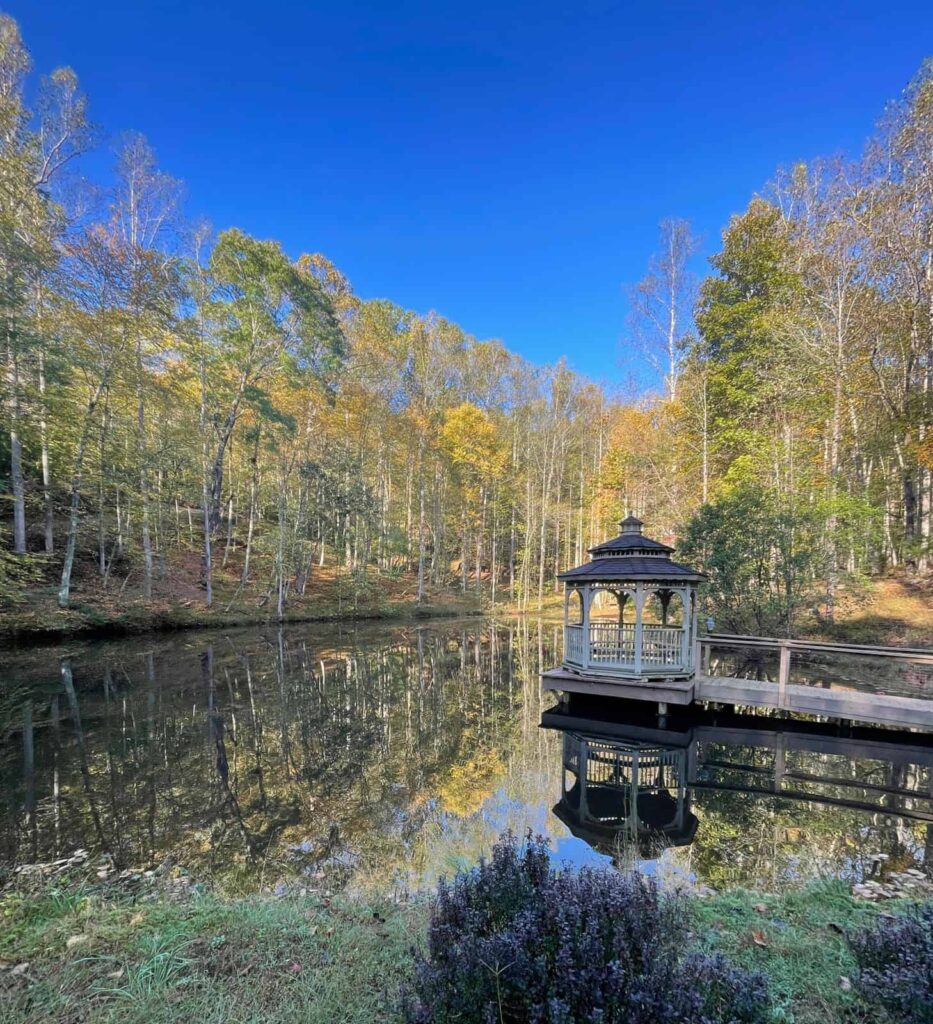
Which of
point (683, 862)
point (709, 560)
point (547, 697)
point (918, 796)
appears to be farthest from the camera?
point (709, 560)

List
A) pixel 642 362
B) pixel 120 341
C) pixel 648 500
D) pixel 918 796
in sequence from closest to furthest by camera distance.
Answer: pixel 918 796 < pixel 120 341 < pixel 642 362 < pixel 648 500

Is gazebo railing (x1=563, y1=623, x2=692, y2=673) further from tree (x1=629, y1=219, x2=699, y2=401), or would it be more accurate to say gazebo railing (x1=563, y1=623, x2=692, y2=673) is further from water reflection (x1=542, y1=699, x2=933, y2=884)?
tree (x1=629, y1=219, x2=699, y2=401)

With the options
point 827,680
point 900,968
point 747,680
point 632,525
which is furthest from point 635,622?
point 900,968

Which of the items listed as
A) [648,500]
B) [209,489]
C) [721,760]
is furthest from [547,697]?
[209,489]

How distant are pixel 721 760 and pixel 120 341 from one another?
1791 centimetres

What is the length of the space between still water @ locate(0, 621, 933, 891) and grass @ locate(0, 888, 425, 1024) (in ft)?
2.85

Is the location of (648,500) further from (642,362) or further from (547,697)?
(547,697)

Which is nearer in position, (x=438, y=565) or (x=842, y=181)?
(x=842, y=181)

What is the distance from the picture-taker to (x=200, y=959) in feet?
7.84

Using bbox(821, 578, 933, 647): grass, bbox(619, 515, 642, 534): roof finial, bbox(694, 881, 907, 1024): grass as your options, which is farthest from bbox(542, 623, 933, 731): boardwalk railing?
bbox(694, 881, 907, 1024): grass

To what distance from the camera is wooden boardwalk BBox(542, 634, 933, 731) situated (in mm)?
6984

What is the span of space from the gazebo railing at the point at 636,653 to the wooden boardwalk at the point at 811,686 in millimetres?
213

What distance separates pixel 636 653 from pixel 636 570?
1531mm

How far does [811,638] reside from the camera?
11.7 metres
